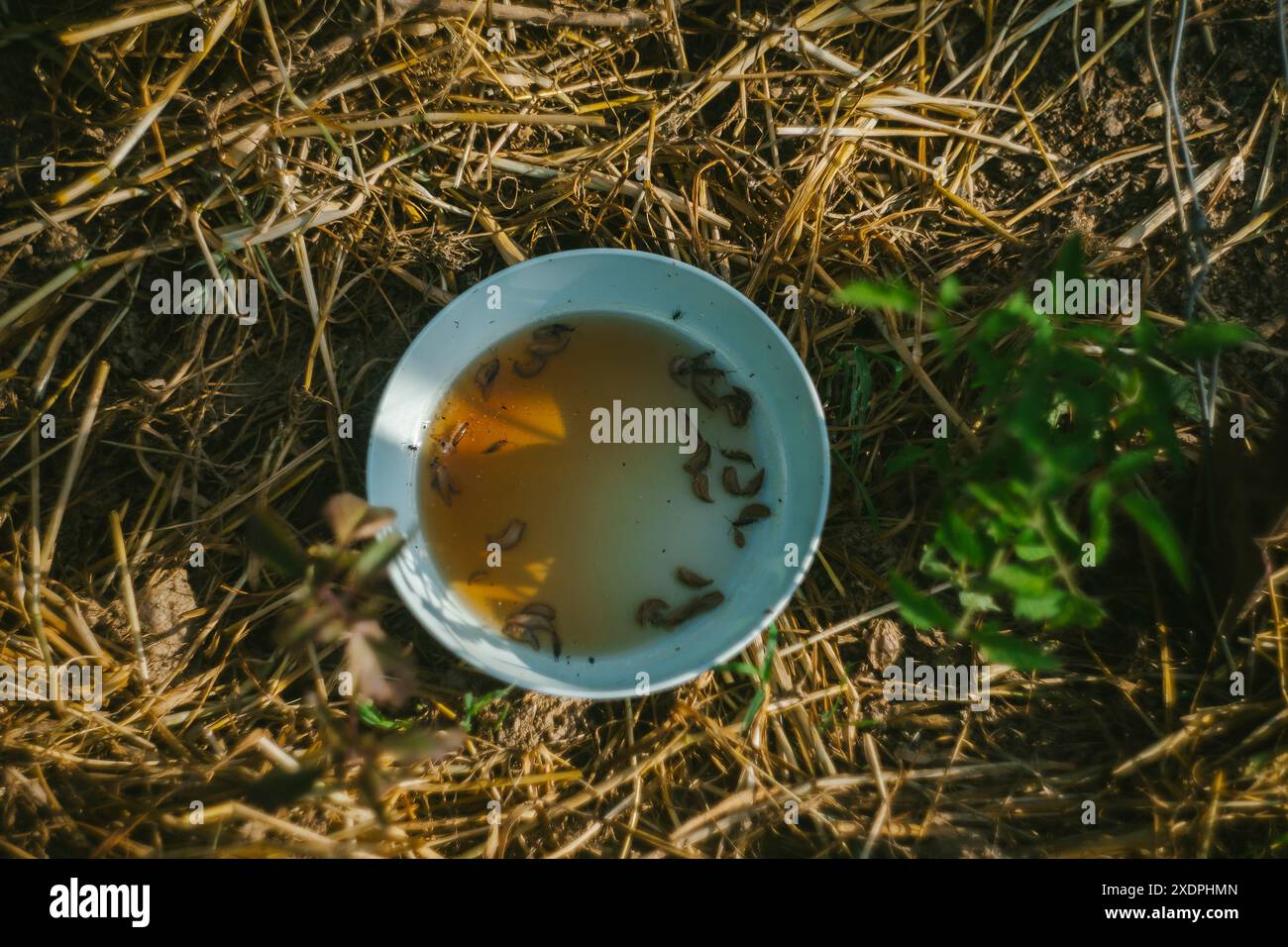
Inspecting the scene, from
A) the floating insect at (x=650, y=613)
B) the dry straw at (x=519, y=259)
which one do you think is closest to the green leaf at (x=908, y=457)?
the dry straw at (x=519, y=259)

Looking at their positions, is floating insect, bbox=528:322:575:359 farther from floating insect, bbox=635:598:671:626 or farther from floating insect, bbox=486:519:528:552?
floating insect, bbox=635:598:671:626

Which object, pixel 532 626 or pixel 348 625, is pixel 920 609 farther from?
pixel 348 625

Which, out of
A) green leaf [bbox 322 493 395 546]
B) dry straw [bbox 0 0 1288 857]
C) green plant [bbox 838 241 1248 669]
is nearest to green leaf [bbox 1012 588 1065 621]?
green plant [bbox 838 241 1248 669]

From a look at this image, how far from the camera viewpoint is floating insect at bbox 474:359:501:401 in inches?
63.1

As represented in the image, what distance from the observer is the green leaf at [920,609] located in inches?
47.3

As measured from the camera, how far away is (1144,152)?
1.63 meters

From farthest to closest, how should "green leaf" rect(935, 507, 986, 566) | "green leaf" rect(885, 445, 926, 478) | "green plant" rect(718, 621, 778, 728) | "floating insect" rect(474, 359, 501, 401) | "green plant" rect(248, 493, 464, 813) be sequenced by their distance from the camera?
"floating insect" rect(474, 359, 501, 401), "green plant" rect(718, 621, 778, 728), "green leaf" rect(885, 445, 926, 478), "green leaf" rect(935, 507, 986, 566), "green plant" rect(248, 493, 464, 813)

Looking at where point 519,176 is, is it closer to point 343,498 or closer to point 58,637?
point 343,498

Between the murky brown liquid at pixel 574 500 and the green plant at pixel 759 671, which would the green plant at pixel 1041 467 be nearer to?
the green plant at pixel 759 671

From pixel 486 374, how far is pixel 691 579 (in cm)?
56

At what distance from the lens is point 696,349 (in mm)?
1628

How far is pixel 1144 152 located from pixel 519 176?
1.24 metres

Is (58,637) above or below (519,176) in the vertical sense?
below
